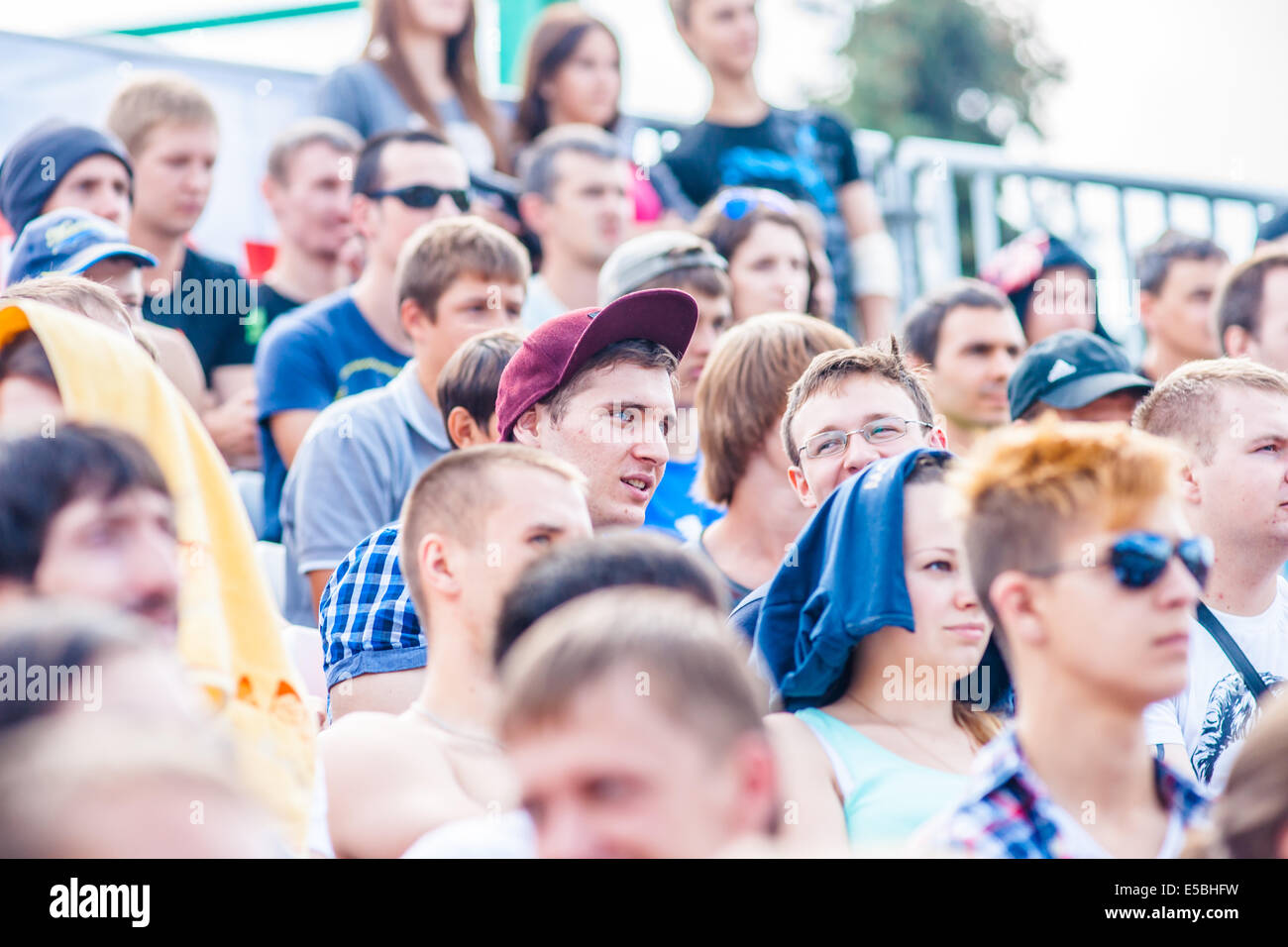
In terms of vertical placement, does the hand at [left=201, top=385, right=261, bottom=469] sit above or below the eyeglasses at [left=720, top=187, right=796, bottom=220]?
below

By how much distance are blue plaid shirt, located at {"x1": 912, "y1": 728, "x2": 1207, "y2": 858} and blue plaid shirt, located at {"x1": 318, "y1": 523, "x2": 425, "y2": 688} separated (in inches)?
55.4

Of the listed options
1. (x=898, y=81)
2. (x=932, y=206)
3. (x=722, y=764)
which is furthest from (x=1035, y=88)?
(x=722, y=764)

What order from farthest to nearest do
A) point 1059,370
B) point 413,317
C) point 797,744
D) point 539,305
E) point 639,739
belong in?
point 539,305 < point 1059,370 < point 413,317 < point 797,744 < point 639,739

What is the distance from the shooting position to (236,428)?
5.23m

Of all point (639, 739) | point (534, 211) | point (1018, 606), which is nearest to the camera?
point (639, 739)

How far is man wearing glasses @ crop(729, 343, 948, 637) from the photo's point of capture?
3748 millimetres

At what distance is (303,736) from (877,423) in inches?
67.5

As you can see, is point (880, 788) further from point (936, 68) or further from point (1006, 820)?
point (936, 68)

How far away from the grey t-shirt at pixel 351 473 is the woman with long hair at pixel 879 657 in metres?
1.54

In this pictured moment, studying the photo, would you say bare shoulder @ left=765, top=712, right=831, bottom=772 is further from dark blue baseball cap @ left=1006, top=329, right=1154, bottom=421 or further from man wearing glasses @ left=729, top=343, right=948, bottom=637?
dark blue baseball cap @ left=1006, top=329, right=1154, bottom=421

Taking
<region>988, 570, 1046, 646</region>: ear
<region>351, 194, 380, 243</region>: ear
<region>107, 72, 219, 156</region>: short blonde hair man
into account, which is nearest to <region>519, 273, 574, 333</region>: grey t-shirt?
<region>351, 194, 380, 243</region>: ear

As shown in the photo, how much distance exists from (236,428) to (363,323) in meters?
0.58

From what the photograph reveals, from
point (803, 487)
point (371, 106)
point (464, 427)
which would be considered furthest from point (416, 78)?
point (803, 487)

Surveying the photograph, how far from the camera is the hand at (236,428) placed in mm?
5211
